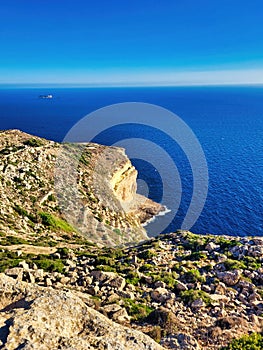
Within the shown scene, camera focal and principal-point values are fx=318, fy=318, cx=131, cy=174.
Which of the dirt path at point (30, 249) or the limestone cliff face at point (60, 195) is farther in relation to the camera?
the limestone cliff face at point (60, 195)

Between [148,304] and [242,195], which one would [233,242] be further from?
[242,195]

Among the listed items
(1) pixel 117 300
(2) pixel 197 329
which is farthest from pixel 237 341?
(1) pixel 117 300

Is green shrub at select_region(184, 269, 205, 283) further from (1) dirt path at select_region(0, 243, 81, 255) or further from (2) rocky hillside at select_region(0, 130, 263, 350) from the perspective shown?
(1) dirt path at select_region(0, 243, 81, 255)

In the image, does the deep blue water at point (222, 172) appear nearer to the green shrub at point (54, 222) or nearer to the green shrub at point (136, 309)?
the green shrub at point (54, 222)

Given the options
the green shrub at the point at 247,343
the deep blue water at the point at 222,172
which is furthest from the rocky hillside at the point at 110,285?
the deep blue water at the point at 222,172

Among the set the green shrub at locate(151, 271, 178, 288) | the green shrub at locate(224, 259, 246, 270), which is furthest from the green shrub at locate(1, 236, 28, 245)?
the green shrub at locate(224, 259, 246, 270)
